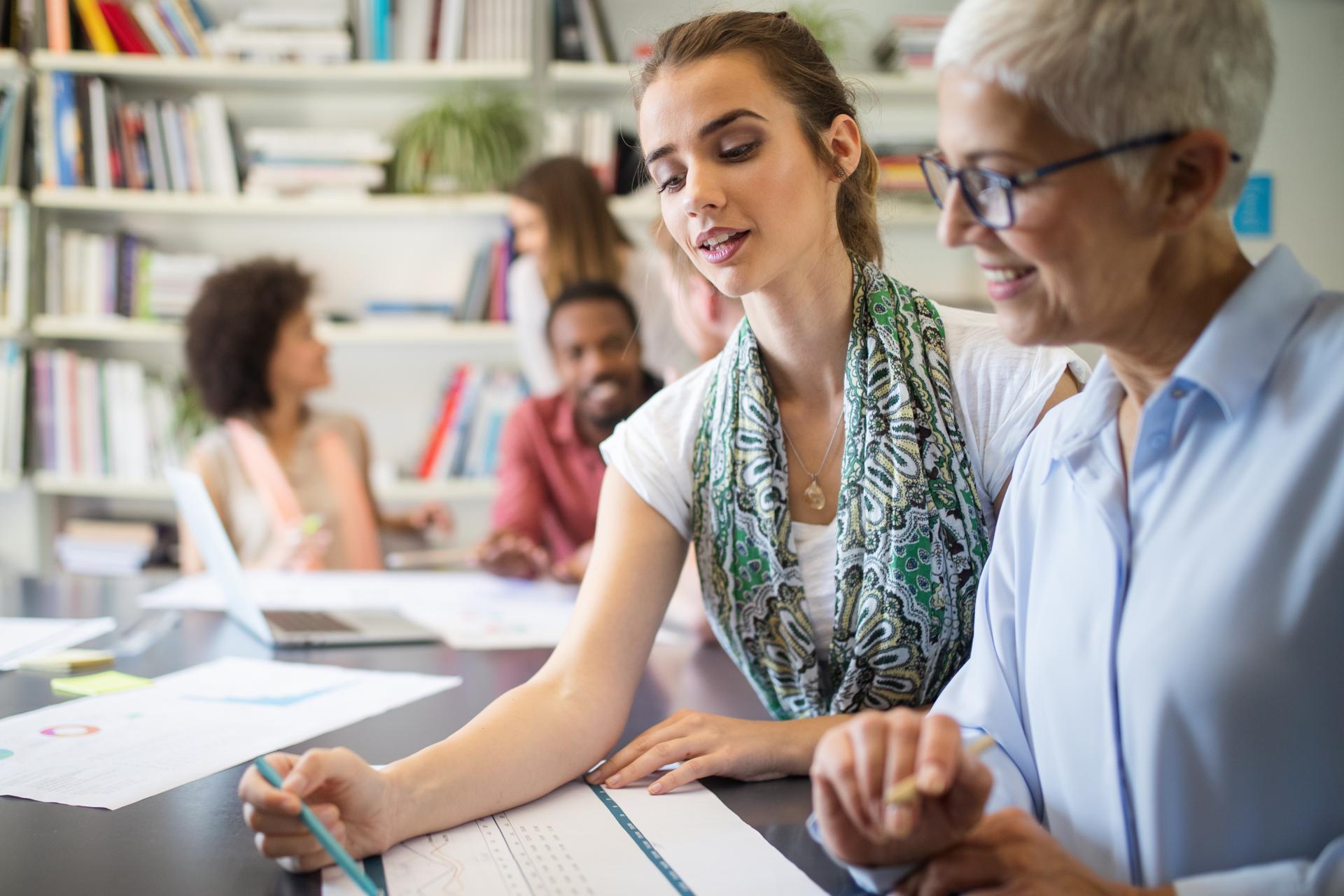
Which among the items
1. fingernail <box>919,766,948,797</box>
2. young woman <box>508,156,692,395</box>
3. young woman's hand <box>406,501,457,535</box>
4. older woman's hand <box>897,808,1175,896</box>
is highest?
young woman <box>508,156,692,395</box>

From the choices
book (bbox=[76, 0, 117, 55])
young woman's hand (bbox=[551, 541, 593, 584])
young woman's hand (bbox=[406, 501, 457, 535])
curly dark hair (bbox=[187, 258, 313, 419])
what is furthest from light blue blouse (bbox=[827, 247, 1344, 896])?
book (bbox=[76, 0, 117, 55])

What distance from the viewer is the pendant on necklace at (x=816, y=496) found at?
44.8 inches

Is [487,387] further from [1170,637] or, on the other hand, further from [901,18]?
[1170,637]

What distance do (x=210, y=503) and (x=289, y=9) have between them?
8.19 ft

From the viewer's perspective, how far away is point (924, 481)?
1.03 meters

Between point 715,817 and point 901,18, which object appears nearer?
point 715,817

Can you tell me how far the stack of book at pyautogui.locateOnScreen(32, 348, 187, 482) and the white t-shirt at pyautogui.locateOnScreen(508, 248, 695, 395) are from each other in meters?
1.11

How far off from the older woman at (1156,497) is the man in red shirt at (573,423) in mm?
1608

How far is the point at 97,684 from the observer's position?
1264 mm

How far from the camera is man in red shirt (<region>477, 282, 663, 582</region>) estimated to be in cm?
239

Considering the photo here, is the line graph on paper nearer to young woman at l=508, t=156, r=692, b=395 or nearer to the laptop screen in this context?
the laptop screen

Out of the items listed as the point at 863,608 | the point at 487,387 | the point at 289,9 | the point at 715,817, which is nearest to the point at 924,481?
the point at 863,608

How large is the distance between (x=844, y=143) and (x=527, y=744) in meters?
0.72

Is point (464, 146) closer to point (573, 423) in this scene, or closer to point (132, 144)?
point (132, 144)
